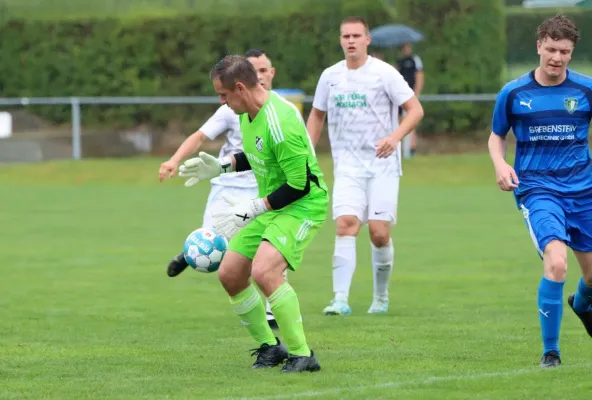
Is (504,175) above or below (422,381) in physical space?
above

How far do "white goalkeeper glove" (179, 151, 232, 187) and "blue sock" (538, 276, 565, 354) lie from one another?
6.86ft

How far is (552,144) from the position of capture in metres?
7.79

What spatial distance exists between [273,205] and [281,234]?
0.57ft

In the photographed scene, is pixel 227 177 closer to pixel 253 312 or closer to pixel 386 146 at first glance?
pixel 386 146

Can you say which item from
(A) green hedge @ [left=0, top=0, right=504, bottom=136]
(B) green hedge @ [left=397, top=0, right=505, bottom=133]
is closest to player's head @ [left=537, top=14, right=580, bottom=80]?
(A) green hedge @ [left=0, top=0, right=504, bottom=136]

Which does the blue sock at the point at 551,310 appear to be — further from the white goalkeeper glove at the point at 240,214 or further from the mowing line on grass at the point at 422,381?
the white goalkeeper glove at the point at 240,214

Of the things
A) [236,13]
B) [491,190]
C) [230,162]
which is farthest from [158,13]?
[230,162]

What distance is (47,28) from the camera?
29.3 metres

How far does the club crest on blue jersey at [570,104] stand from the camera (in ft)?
25.4

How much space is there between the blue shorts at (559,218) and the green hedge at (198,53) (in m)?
20.4

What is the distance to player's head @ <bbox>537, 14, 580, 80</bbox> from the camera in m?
7.53

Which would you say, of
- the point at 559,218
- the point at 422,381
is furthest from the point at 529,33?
the point at 422,381

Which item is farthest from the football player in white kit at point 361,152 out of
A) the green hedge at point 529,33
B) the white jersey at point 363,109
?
the green hedge at point 529,33

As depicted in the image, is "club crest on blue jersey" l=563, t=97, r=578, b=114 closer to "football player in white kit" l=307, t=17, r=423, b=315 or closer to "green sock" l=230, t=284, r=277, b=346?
"green sock" l=230, t=284, r=277, b=346
